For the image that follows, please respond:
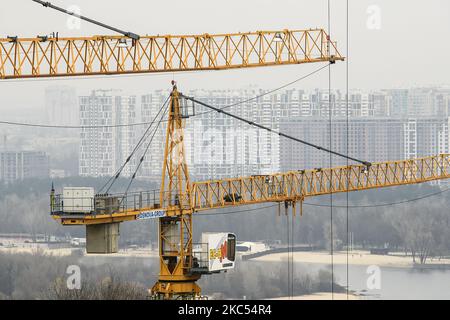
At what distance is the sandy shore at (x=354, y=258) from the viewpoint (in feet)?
553

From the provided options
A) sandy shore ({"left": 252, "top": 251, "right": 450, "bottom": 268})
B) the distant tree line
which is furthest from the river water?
the distant tree line

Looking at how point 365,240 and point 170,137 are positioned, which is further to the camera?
point 365,240

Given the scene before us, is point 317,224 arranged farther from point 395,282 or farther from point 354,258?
point 395,282

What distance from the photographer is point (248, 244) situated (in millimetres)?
172375

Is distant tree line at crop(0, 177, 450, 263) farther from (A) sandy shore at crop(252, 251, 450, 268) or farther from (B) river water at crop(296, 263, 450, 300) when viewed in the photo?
(B) river water at crop(296, 263, 450, 300)

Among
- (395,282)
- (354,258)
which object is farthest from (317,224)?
(395,282)

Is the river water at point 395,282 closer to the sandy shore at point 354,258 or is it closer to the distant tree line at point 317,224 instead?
the sandy shore at point 354,258

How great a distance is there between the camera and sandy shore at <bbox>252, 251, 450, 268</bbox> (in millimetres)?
168625

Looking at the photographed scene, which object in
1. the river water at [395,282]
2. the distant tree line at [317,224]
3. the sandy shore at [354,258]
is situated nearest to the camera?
the river water at [395,282]

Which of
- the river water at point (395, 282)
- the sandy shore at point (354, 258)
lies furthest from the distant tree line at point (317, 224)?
the river water at point (395, 282)

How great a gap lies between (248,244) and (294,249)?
19.3 ft

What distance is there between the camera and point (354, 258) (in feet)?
563
